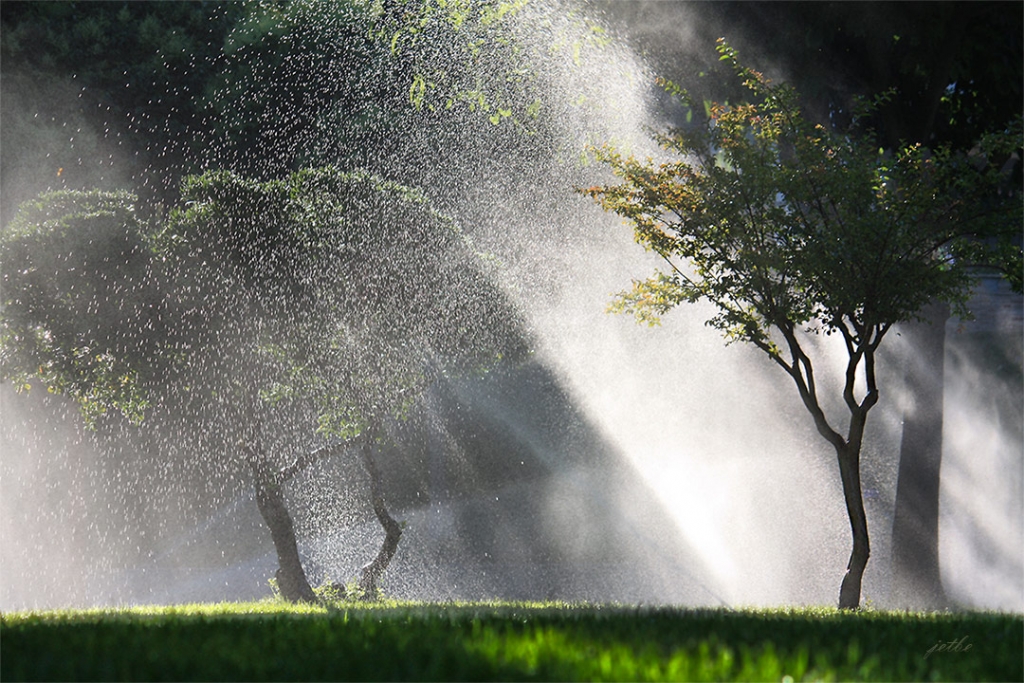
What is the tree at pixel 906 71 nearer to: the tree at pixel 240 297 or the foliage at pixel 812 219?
the foliage at pixel 812 219

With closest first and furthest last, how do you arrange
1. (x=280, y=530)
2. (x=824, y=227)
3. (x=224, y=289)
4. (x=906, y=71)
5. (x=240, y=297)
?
(x=824, y=227), (x=224, y=289), (x=240, y=297), (x=906, y=71), (x=280, y=530)

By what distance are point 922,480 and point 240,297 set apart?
342 inches

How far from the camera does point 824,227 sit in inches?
414

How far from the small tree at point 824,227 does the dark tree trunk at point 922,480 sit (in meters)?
2.57

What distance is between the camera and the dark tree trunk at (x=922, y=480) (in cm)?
1335

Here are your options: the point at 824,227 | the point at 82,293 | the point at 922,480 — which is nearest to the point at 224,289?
the point at 82,293

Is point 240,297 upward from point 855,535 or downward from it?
upward

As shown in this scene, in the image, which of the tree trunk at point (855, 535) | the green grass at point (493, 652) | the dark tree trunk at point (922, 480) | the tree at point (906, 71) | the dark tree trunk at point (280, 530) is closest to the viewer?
the green grass at point (493, 652)

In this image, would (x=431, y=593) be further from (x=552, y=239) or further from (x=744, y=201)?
(x=744, y=201)

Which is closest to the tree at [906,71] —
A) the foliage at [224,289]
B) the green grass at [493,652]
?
the foliage at [224,289]

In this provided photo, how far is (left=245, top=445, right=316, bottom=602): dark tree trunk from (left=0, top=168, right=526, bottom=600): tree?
0.07 ft

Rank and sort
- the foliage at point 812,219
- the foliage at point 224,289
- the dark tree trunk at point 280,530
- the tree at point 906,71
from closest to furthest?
the foliage at point 812,219
the foliage at point 224,289
the tree at point 906,71
the dark tree trunk at point 280,530

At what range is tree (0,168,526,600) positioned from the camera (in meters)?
12.1

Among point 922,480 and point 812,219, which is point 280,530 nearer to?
point 812,219
